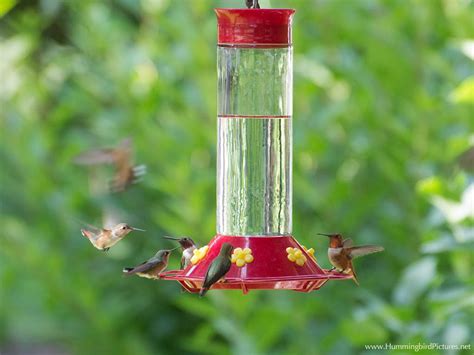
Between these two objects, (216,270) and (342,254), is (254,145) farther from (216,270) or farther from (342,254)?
(216,270)

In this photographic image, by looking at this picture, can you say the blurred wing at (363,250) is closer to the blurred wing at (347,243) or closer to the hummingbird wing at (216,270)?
the blurred wing at (347,243)

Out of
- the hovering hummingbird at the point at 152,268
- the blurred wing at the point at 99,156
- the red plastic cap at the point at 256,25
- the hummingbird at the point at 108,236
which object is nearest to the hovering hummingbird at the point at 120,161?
the blurred wing at the point at 99,156

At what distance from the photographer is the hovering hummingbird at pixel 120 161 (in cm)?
380

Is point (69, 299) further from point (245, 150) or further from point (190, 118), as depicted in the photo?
point (245, 150)

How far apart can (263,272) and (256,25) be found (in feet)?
2.05

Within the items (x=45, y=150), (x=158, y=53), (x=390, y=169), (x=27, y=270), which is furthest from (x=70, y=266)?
(x=390, y=169)

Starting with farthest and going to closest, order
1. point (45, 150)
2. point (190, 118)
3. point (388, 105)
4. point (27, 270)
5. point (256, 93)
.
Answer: point (45, 150)
point (27, 270)
point (190, 118)
point (388, 105)
point (256, 93)

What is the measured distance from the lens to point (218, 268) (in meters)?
2.56

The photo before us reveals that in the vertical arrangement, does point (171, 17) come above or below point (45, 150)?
above

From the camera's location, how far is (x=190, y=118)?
6.67 meters

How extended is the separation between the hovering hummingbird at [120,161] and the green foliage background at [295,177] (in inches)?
41.7

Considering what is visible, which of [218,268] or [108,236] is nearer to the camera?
[218,268]

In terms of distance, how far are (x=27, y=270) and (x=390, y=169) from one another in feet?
9.37

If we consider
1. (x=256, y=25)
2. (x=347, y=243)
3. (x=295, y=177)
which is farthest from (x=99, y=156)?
(x=295, y=177)
